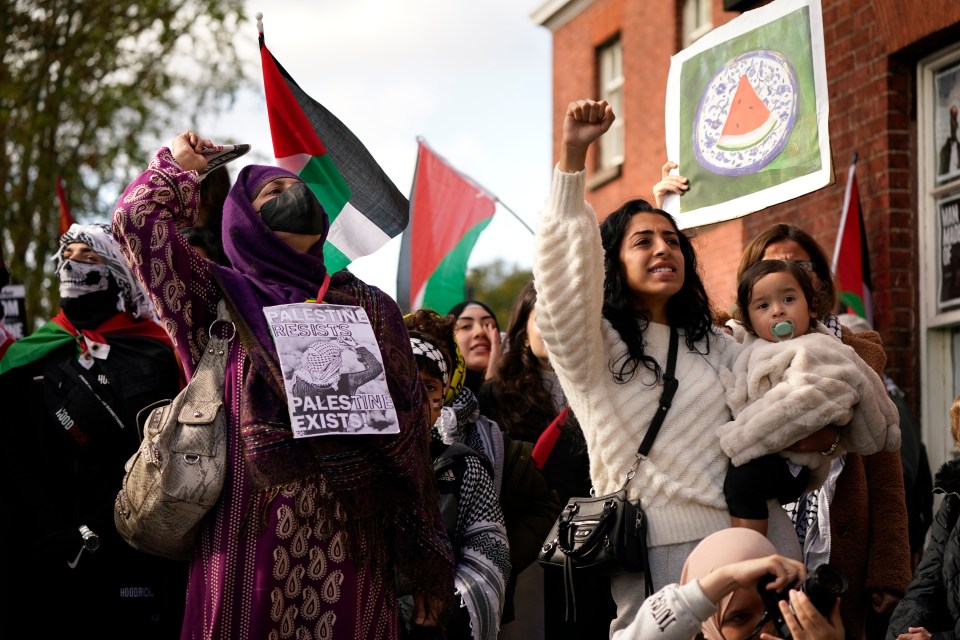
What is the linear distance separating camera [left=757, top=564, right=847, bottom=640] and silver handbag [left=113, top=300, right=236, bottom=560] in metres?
1.43

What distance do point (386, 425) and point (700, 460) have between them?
0.99m

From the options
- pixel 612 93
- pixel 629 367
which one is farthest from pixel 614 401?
pixel 612 93

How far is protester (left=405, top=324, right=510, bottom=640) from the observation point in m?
4.36

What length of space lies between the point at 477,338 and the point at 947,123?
10.1 ft

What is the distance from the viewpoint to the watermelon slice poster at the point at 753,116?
4977 mm

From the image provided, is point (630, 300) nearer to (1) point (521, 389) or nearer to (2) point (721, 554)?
(2) point (721, 554)

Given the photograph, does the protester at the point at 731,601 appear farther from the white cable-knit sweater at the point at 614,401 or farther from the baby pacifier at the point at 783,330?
the baby pacifier at the point at 783,330

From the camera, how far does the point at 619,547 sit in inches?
157

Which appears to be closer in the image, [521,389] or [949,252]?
[521,389]

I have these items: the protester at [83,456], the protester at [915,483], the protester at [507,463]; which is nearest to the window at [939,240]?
the protester at [915,483]

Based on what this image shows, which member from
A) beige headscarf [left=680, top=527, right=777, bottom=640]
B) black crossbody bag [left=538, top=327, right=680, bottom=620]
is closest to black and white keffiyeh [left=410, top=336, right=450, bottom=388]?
black crossbody bag [left=538, top=327, right=680, bottom=620]

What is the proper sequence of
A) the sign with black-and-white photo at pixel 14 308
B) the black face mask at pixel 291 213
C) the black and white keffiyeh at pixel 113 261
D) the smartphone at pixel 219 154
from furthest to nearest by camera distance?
the sign with black-and-white photo at pixel 14 308, the black and white keffiyeh at pixel 113 261, the smartphone at pixel 219 154, the black face mask at pixel 291 213

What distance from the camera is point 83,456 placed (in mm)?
4906

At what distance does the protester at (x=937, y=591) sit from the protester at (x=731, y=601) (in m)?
1.32
